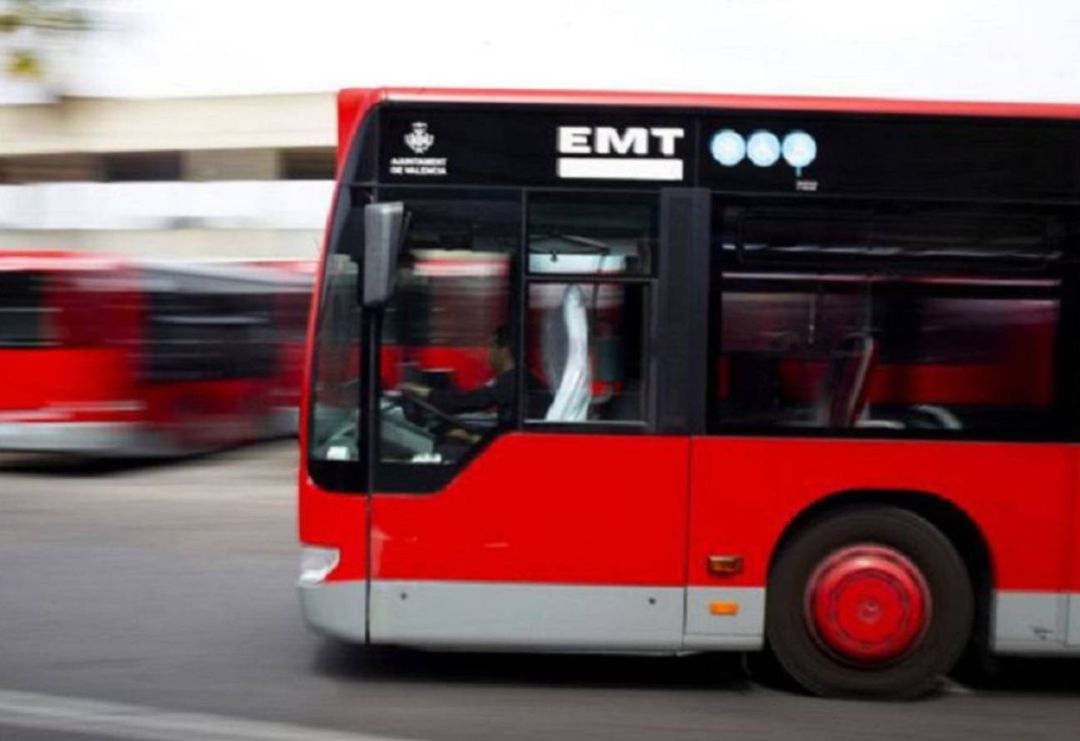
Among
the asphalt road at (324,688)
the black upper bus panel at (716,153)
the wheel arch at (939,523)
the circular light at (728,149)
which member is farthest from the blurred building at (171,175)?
the wheel arch at (939,523)

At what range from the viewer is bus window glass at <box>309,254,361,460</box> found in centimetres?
675

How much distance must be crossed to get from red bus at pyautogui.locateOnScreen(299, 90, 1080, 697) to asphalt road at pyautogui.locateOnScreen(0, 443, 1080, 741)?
313mm

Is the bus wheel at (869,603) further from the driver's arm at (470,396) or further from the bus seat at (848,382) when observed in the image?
the driver's arm at (470,396)

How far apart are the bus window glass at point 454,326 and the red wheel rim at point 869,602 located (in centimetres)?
169

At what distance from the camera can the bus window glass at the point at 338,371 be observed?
675 cm

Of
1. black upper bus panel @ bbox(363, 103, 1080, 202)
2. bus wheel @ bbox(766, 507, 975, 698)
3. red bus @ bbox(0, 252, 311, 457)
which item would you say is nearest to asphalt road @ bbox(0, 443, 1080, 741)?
bus wheel @ bbox(766, 507, 975, 698)

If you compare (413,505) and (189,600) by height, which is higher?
(413,505)

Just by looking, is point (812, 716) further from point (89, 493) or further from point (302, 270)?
point (302, 270)

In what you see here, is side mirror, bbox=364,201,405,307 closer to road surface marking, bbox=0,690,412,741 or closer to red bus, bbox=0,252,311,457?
road surface marking, bbox=0,690,412,741

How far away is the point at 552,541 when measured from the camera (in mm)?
6742

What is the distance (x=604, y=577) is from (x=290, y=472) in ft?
38.9

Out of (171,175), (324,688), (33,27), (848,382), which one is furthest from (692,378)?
(171,175)

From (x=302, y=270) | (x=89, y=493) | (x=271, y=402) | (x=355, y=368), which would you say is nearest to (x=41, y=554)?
(x=89, y=493)

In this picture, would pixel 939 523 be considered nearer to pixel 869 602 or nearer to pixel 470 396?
pixel 869 602
